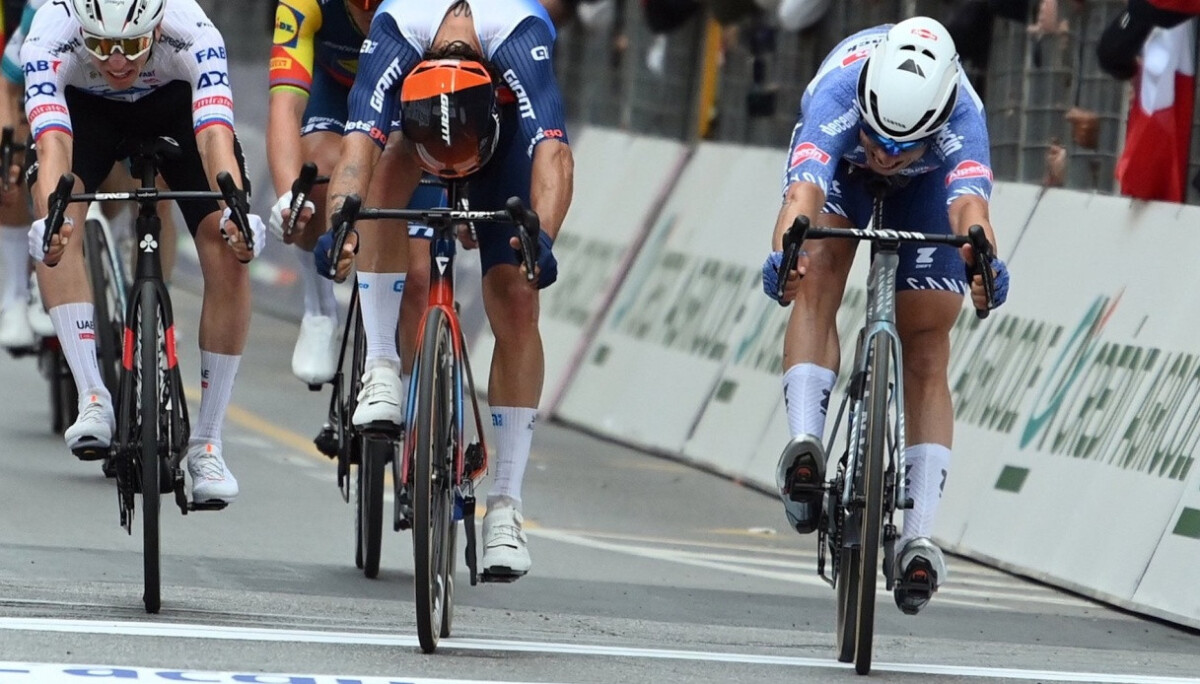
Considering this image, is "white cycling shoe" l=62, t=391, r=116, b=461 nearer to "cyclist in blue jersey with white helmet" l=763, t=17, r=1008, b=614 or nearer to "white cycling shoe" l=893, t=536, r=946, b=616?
"cyclist in blue jersey with white helmet" l=763, t=17, r=1008, b=614

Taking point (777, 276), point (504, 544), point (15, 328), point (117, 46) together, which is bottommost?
point (15, 328)

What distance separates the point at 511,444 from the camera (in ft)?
27.4

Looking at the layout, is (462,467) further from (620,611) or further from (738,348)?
(738,348)

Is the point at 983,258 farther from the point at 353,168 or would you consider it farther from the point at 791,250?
the point at 353,168

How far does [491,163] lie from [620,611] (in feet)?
5.82

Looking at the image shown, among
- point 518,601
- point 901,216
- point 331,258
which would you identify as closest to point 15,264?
point 518,601

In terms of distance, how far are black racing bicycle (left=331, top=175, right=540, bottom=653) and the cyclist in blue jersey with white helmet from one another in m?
0.96

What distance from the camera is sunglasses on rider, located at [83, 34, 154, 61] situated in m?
8.37

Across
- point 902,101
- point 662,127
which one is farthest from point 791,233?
point 662,127

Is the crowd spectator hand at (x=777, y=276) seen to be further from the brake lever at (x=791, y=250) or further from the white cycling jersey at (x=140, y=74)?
the white cycling jersey at (x=140, y=74)

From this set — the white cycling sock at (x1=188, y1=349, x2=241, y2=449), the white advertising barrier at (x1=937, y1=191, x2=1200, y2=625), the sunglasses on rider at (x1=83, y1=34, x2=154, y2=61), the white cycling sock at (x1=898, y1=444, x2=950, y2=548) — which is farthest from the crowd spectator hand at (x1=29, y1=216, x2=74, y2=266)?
the white advertising barrier at (x1=937, y1=191, x2=1200, y2=625)

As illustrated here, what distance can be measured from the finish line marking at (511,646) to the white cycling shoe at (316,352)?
2297 mm

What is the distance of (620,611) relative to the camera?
9.27 meters

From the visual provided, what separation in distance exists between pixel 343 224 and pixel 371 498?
190cm
